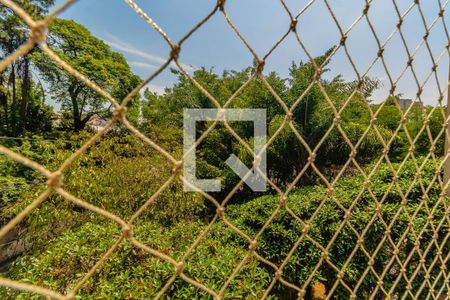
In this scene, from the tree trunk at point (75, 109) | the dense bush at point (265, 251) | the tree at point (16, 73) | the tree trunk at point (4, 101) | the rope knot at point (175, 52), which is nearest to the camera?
the rope knot at point (175, 52)

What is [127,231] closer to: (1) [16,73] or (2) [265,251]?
(2) [265,251]

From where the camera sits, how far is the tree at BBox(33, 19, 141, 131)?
8977 mm

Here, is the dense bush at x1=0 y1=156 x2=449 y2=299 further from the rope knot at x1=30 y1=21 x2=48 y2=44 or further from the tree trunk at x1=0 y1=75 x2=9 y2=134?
the tree trunk at x1=0 y1=75 x2=9 y2=134

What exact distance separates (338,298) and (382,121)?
4.95 metres

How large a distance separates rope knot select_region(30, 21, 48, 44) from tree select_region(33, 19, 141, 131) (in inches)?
359

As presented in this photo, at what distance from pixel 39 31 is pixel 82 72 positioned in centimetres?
969

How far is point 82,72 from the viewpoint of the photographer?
8.66 m

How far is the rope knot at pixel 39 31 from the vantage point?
0.28m

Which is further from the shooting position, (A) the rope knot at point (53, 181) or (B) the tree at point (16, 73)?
(B) the tree at point (16, 73)

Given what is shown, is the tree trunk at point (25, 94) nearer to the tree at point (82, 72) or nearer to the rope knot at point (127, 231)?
the tree at point (82, 72)

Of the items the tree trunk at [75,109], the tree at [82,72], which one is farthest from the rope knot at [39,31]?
the tree trunk at [75,109]

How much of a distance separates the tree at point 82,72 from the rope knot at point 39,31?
911 centimetres

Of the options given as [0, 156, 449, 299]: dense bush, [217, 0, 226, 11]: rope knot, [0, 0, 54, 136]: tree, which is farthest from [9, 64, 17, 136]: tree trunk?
[217, 0, 226, 11]: rope knot

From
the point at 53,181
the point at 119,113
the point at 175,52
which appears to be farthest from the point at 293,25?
the point at 53,181
